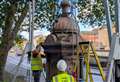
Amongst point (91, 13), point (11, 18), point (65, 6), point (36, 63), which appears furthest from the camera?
point (91, 13)

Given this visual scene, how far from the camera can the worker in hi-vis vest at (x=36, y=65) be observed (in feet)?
45.3

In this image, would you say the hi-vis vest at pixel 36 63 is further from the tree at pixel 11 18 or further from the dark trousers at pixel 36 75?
the tree at pixel 11 18

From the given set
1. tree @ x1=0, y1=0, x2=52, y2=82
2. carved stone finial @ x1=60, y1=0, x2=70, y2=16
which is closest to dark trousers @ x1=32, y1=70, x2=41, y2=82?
carved stone finial @ x1=60, y1=0, x2=70, y2=16

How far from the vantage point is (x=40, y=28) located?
67.5 ft

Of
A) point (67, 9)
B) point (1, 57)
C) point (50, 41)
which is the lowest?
point (1, 57)

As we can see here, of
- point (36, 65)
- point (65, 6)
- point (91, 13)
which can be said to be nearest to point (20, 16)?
point (91, 13)

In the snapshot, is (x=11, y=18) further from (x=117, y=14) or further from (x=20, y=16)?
(x=117, y=14)

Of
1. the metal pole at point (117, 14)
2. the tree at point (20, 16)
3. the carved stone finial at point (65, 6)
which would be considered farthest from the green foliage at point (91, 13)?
the metal pole at point (117, 14)

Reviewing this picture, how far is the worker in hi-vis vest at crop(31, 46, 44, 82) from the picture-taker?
13.8 metres

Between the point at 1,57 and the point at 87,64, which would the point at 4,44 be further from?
the point at 87,64

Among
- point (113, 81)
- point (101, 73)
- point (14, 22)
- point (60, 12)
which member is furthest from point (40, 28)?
point (113, 81)

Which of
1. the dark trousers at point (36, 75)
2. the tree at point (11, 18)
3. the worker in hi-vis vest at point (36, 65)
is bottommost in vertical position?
the dark trousers at point (36, 75)

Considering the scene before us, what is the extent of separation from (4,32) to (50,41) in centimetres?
950

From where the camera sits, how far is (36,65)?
45.6ft
